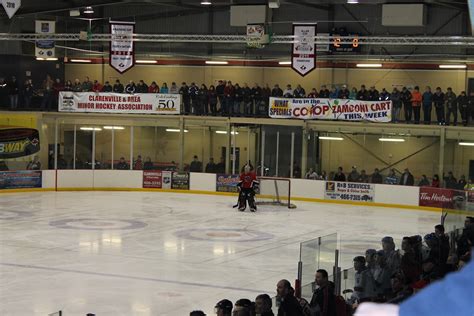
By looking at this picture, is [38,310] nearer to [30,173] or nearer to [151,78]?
[30,173]

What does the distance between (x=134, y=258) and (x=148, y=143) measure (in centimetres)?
1724

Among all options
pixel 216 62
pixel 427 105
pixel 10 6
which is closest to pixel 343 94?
pixel 427 105

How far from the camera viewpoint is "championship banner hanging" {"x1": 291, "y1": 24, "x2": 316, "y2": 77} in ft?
93.5

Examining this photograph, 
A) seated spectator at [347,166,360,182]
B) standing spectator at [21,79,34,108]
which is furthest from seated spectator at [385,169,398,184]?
standing spectator at [21,79,34,108]

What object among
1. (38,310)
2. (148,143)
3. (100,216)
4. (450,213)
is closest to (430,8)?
(148,143)

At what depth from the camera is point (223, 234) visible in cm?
2350

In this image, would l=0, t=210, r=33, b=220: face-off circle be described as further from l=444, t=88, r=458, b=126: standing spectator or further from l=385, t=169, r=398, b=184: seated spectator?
l=444, t=88, r=458, b=126: standing spectator

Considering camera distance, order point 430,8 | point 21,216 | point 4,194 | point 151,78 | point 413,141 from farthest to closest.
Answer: point 151,78 → point 430,8 → point 413,141 → point 4,194 → point 21,216

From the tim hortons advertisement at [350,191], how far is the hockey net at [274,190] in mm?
1767

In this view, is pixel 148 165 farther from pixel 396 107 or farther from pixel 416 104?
pixel 416 104

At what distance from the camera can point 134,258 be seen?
63.8 feet

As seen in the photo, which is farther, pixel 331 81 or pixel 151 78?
pixel 151 78

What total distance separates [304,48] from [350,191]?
652 centimetres

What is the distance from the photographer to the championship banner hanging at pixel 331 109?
32.2 meters
